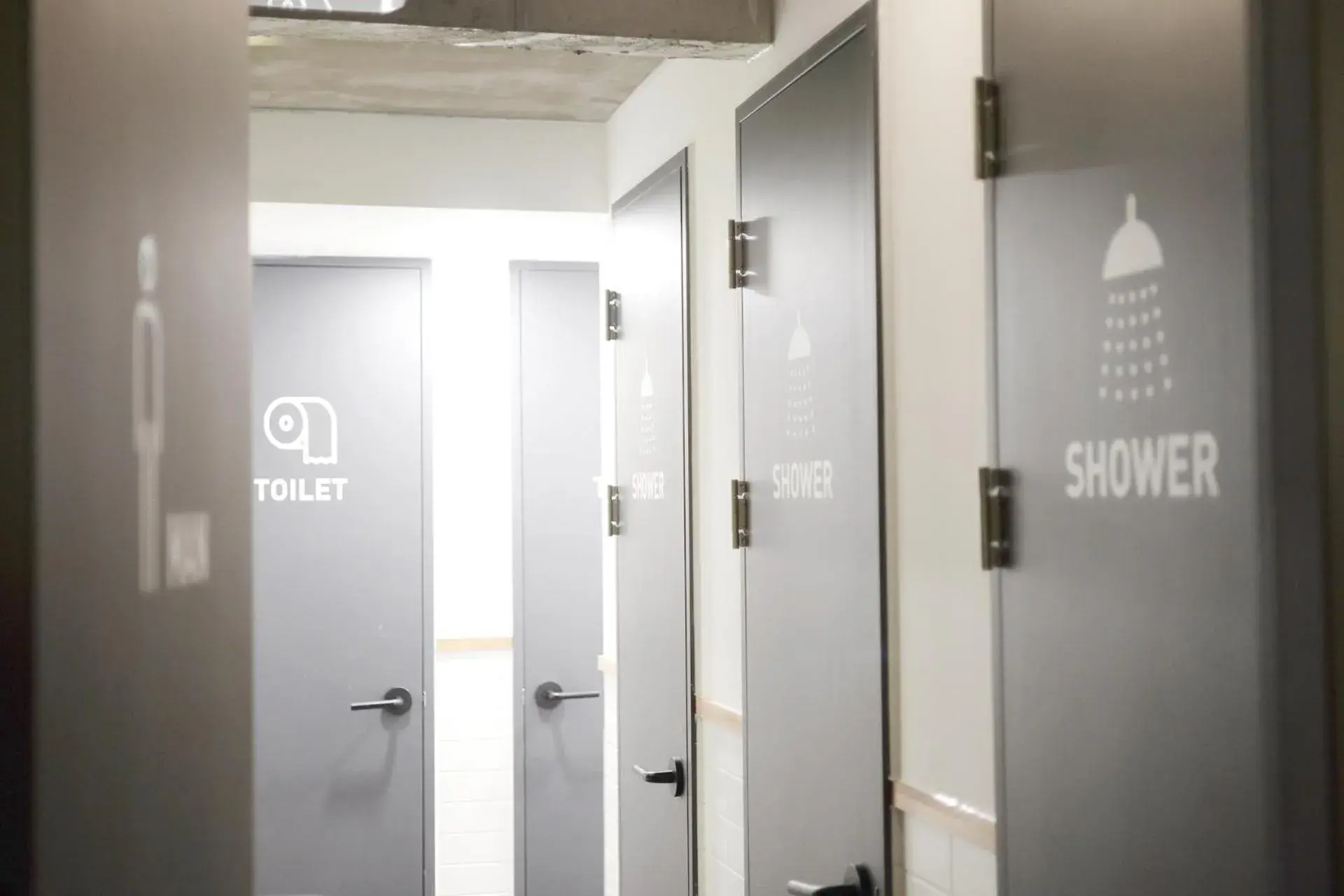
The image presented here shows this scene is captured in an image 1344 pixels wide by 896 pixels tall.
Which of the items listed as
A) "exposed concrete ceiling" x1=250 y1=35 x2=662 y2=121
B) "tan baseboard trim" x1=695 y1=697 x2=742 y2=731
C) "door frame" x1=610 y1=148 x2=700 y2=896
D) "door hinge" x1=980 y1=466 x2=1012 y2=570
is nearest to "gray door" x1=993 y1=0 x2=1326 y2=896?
"door hinge" x1=980 y1=466 x2=1012 y2=570

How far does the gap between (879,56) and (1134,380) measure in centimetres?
91

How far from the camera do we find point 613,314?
3.96 metres

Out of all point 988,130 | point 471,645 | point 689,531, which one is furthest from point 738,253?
point 471,645

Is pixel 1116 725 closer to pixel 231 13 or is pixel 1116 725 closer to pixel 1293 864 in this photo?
pixel 1293 864

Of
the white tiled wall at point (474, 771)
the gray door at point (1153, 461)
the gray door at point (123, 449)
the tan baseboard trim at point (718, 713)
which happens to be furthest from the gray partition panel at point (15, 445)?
the white tiled wall at point (474, 771)

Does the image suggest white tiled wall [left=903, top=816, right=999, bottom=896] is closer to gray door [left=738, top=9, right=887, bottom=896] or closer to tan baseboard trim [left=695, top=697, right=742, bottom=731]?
gray door [left=738, top=9, right=887, bottom=896]

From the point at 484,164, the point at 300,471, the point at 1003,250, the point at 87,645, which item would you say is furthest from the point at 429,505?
the point at 87,645

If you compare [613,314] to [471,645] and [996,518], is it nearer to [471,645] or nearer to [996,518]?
[471,645]

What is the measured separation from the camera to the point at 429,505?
4.88 metres

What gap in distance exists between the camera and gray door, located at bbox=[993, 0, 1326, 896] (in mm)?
1218

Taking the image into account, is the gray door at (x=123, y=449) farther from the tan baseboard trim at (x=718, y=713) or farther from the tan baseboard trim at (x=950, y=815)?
the tan baseboard trim at (x=718, y=713)

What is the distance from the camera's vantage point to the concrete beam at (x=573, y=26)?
256 centimetres

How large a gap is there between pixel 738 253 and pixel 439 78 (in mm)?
1277

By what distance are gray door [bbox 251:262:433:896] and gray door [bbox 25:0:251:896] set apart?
143 inches
